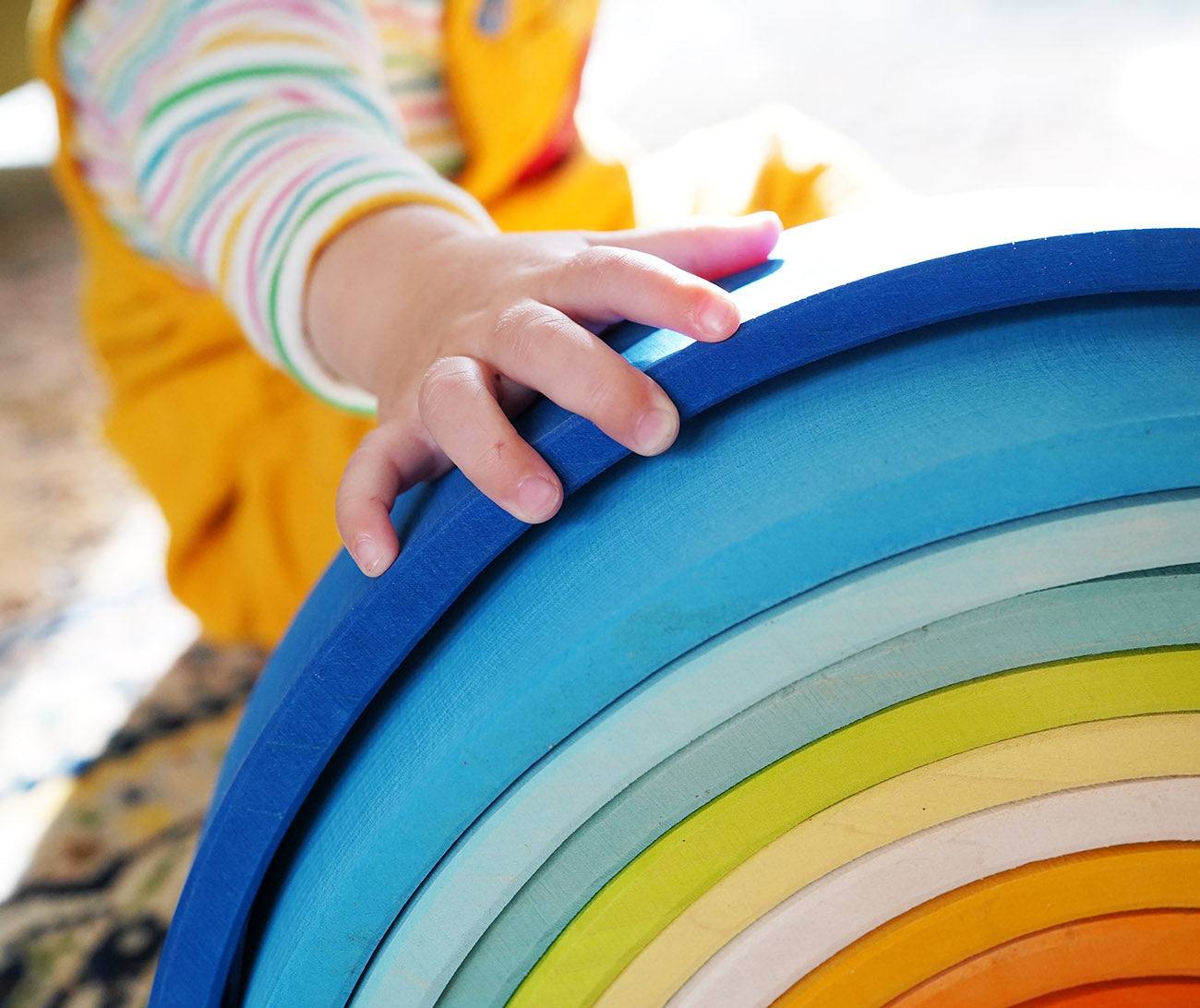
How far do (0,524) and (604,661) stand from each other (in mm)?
1019

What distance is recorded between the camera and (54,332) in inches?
62.2

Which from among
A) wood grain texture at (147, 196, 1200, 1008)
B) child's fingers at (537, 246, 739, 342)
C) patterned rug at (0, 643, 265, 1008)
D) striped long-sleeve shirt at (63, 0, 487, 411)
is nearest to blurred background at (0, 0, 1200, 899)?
patterned rug at (0, 643, 265, 1008)

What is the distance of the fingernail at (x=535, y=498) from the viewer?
0.88ft

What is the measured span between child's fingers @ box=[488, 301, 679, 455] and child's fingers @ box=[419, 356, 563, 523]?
0.5 inches

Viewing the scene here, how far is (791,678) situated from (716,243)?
0.47 feet

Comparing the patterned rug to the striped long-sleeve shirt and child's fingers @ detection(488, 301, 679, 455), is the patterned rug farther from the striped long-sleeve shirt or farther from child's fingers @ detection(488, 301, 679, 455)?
child's fingers @ detection(488, 301, 679, 455)

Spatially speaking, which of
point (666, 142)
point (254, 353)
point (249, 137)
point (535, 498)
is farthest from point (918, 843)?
point (666, 142)

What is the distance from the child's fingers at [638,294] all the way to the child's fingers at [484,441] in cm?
4

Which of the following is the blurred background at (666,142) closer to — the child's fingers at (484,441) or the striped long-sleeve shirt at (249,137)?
the striped long-sleeve shirt at (249,137)

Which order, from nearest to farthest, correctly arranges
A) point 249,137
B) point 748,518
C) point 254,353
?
point 748,518 → point 249,137 → point 254,353

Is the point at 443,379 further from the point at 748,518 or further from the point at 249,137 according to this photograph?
the point at 249,137

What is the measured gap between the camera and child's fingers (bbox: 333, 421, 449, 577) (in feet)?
0.99

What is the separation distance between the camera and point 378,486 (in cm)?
34

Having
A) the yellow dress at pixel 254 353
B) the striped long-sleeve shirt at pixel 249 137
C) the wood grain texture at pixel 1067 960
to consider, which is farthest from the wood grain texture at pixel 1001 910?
the yellow dress at pixel 254 353
